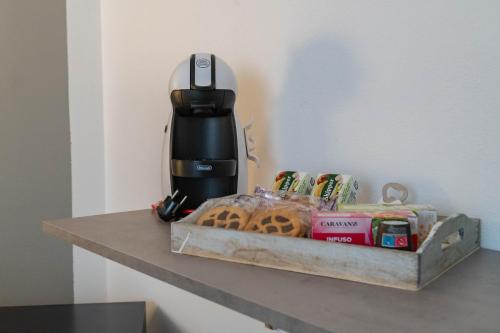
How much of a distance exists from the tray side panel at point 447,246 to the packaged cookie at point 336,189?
178mm

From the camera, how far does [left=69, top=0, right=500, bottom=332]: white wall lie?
0.67 m

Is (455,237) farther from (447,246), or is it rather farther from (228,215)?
(228,215)

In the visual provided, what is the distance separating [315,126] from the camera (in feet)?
2.95

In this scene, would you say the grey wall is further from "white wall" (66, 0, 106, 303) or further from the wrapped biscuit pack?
the wrapped biscuit pack

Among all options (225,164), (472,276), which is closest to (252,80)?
(225,164)

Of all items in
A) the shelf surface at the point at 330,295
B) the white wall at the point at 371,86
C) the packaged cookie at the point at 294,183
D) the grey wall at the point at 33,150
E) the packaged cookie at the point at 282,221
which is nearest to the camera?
the shelf surface at the point at 330,295

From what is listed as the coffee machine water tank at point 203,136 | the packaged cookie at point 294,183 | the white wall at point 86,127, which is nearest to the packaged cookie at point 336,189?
the packaged cookie at point 294,183

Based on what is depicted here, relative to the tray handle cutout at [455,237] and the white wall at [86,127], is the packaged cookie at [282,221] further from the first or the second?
the white wall at [86,127]

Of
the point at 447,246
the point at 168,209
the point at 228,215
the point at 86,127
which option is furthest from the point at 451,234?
the point at 86,127

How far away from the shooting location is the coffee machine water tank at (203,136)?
0.80 metres

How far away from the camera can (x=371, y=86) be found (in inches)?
31.6

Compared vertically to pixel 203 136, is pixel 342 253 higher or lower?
lower

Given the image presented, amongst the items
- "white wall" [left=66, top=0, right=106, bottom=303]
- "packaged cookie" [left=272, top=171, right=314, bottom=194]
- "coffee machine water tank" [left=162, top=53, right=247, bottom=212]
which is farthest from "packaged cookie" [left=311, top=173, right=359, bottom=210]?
"white wall" [left=66, top=0, right=106, bottom=303]

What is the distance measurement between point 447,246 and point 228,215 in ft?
0.88
